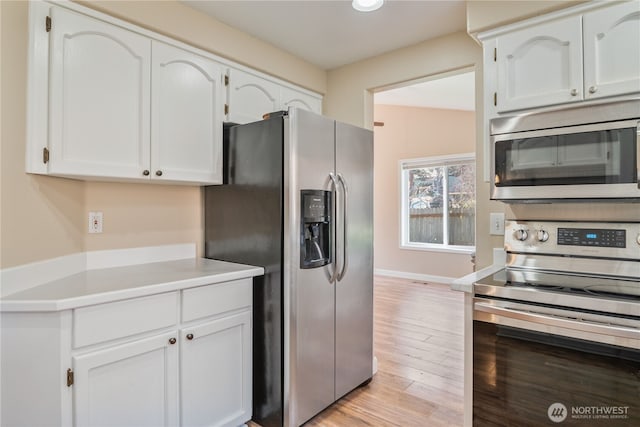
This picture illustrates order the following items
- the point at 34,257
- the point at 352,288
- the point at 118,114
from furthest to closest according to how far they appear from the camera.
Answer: the point at 352,288, the point at 118,114, the point at 34,257

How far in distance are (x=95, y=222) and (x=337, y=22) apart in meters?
1.89

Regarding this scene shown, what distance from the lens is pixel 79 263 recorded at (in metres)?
1.84

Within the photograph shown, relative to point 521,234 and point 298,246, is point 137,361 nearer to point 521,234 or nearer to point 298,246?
point 298,246

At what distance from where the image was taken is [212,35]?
2.20m

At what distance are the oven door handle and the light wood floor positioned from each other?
88 cm

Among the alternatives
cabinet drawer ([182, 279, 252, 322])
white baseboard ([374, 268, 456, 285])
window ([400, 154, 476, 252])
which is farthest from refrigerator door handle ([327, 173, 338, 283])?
window ([400, 154, 476, 252])

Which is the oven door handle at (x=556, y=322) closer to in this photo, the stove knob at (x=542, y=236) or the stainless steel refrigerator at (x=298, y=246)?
the stove knob at (x=542, y=236)

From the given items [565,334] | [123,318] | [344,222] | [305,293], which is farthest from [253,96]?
[565,334]

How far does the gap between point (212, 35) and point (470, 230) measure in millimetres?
4736

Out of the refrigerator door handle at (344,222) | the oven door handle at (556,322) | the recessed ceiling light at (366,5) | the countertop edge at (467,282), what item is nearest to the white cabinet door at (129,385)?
the refrigerator door handle at (344,222)

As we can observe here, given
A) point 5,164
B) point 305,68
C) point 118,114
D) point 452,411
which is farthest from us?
point 305,68

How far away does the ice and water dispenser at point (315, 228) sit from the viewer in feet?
6.30

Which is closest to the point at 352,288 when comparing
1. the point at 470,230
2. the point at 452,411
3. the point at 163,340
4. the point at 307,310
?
the point at 307,310

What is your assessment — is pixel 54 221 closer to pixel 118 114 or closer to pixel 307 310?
pixel 118 114
